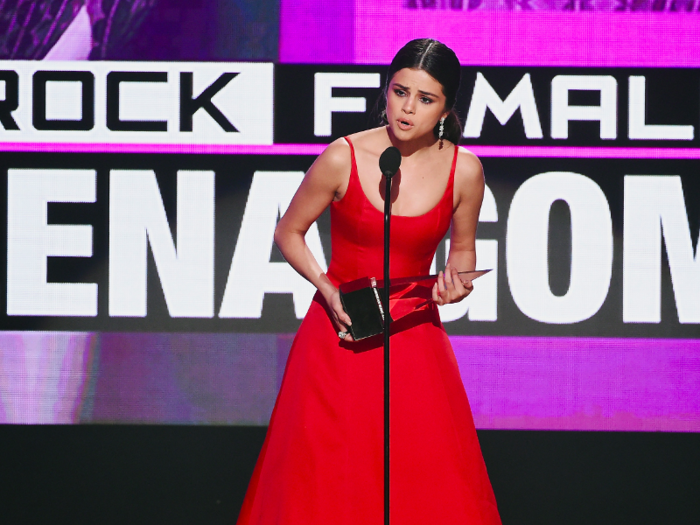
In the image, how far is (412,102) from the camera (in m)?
1.66

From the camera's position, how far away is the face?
1.66 meters

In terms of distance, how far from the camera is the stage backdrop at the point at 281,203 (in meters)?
3.39

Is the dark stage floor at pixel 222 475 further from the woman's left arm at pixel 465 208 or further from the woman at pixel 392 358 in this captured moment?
the woman's left arm at pixel 465 208

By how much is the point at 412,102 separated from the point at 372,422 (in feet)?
2.37

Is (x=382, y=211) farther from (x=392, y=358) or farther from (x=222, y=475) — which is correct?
(x=222, y=475)

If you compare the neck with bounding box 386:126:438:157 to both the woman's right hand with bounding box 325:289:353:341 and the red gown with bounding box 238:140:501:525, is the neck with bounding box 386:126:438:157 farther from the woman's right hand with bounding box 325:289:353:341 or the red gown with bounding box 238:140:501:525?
the woman's right hand with bounding box 325:289:353:341

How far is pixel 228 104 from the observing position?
345cm

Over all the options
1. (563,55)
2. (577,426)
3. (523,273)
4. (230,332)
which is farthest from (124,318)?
(563,55)

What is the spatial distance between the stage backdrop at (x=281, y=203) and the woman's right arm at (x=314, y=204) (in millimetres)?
1621

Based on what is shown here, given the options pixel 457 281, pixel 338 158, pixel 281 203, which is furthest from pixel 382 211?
pixel 281 203

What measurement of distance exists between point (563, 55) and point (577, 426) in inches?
67.6

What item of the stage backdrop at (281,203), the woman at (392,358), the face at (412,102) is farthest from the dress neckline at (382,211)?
the stage backdrop at (281,203)

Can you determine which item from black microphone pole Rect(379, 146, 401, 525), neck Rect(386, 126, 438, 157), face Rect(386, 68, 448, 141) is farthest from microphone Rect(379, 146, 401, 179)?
neck Rect(386, 126, 438, 157)

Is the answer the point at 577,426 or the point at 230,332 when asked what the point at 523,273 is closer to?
the point at 577,426
